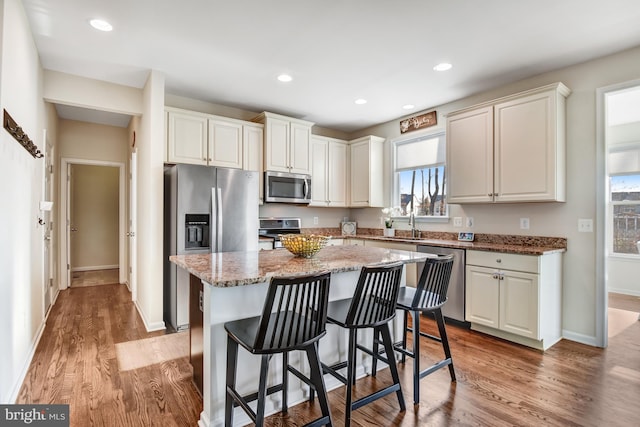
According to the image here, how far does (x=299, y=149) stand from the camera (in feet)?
15.1

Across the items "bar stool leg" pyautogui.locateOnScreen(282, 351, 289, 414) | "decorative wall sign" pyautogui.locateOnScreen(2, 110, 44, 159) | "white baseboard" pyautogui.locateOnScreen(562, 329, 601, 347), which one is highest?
"decorative wall sign" pyautogui.locateOnScreen(2, 110, 44, 159)

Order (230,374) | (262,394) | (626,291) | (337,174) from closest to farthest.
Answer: (262,394) < (230,374) < (626,291) < (337,174)

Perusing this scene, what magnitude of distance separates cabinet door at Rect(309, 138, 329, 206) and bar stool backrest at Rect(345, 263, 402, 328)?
3.10 m

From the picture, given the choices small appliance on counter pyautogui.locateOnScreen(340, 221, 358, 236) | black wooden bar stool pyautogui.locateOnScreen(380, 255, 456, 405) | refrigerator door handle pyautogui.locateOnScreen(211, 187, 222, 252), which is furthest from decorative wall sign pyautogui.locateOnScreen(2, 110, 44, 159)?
small appliance on counter pyautogui.locateOnScreen(340, 221, 358, 236)

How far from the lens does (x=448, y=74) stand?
3326mm

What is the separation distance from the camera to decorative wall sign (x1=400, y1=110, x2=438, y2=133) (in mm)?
4352

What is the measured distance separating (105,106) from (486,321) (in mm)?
4402

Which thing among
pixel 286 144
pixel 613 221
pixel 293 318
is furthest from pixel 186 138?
pixel 613 221

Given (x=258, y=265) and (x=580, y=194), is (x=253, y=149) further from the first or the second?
(x=580, y=194)

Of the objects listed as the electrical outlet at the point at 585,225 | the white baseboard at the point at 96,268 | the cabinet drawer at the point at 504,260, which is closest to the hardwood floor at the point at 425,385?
the cabinet drawer at the point at 504,260

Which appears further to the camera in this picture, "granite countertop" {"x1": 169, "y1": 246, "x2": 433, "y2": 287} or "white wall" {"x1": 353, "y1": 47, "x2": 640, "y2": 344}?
"white wall" {"x1": 353, "y1": 47, "x2": 640, "y2": 344}

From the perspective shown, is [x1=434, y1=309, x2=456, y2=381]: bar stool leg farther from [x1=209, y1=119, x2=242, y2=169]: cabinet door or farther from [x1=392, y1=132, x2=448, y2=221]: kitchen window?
[x1=209, y1=119, x2=242, y2=169]: cabinet door

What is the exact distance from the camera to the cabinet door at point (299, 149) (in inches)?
178

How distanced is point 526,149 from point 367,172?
7.22 feet
